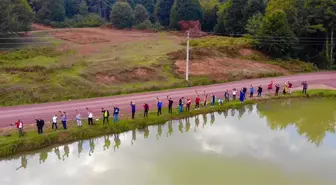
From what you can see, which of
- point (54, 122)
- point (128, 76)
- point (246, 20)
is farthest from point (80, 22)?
point (54, 122)

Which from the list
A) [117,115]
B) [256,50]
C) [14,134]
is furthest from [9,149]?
[256,50]

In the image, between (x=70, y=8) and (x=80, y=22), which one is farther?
(x=70, y=8)

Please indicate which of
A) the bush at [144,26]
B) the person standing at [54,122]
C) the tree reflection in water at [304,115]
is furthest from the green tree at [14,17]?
the tree reflection in water at [304,115]

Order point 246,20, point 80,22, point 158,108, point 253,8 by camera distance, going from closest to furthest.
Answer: point 158,108
point 253,8
point 246,20
point 80,22

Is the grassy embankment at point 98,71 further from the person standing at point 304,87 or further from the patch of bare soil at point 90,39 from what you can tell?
the person standing at point 304,87

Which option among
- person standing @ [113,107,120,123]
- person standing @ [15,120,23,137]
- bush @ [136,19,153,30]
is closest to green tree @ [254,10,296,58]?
person standing @ [113,107,120,123]

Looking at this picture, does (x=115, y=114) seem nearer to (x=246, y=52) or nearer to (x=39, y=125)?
(x=39, y=125)

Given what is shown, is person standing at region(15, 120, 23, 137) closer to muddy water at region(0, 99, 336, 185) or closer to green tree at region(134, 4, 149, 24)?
muddy water at region(0, 99, 336, 185)

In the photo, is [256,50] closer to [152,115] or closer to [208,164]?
[152,115]
